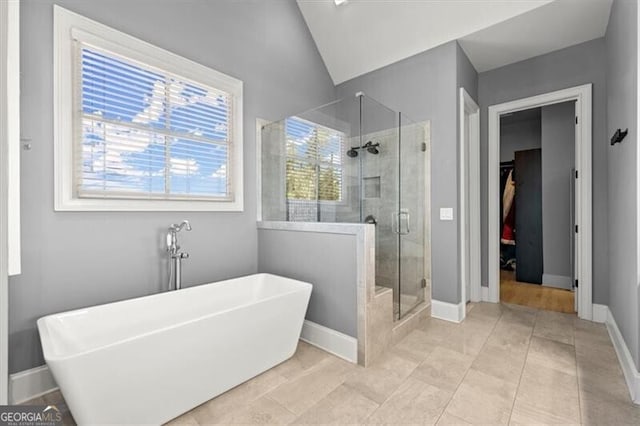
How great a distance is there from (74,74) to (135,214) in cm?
96

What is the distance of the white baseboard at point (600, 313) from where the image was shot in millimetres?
2806

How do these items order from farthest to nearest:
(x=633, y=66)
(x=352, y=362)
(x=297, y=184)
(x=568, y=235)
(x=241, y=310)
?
1. (x=568, y=235)
2. (x=297, y=184)
3. (x=352, y=362)
4. (x=633, y=66)
5. (x=241, y=310)

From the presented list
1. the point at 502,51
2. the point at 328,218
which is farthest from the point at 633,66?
the point at 328,218

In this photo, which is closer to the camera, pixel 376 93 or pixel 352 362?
pixel 352 362

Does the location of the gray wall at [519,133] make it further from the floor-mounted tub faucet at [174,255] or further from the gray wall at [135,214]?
the floor-mounted tub faucet at [174,255]

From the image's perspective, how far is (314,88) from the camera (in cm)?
364

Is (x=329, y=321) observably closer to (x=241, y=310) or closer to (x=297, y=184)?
(x=241, y=310)

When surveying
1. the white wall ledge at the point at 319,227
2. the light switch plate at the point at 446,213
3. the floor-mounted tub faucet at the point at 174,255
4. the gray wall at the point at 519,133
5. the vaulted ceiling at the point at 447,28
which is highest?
the vaulted ceiling at the point at 447,28

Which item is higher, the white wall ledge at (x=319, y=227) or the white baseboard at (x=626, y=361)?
the white wall ledge at (x=319, y=227)

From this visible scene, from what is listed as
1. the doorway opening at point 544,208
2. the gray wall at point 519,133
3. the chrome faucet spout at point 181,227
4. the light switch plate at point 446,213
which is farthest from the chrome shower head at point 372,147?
the gray wall at point 519,133

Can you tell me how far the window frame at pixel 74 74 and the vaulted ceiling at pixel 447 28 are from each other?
173 centimetres

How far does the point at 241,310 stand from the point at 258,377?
567 mm

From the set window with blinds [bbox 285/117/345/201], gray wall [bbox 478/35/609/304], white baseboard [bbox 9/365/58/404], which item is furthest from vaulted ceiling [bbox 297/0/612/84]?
white baseboard [bbox 9/365/58/404]

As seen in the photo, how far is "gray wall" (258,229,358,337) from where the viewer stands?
7.01 feet
